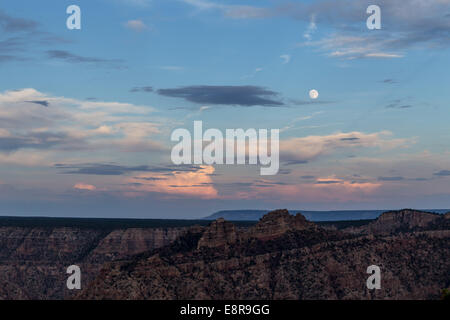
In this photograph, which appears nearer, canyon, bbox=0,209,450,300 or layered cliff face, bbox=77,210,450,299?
canyon, bbox=0,209,450,300

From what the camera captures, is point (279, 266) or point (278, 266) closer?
point (279, 266)

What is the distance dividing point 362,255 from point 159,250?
49.5 m

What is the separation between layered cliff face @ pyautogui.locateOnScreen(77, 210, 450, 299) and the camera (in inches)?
5807

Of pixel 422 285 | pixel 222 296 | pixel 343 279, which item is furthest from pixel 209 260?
pixel 422 285

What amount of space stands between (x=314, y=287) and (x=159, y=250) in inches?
1489

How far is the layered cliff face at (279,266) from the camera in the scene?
148 meters

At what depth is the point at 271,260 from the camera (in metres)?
165

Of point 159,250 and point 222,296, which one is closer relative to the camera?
point 222,296

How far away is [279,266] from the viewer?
16262 centimetres

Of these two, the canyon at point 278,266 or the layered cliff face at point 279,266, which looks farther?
the layered cliff face at point 279,266

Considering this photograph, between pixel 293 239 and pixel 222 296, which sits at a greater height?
pixel 293 239
